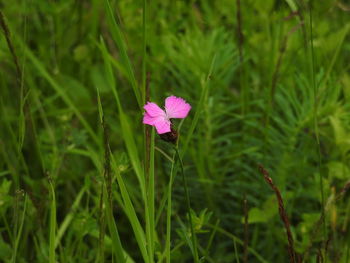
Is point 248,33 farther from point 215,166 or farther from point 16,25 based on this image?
point 16,25

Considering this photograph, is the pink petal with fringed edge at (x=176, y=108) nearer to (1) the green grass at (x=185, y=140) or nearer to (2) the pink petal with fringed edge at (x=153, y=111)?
(2) the pink petal with fringed edge at (x=153, y=111)

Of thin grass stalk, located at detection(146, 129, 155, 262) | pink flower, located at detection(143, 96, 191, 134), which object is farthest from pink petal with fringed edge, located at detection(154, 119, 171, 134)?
thin grass stalk, located at detection(146, 129, 155, 262)

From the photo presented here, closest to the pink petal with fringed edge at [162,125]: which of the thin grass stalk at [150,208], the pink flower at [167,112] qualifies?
the pink flower at [167,112]

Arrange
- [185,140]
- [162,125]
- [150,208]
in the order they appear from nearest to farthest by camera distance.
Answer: [162,125] → [150,208] → [185,140]

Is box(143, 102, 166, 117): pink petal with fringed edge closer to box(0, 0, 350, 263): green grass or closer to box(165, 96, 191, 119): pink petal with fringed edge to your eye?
box(165, 96, 191, 119): pink petal with fringed edge

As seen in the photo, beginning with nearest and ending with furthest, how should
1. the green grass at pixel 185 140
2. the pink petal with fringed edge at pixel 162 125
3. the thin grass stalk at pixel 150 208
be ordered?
the pink petal with fringed edge at pixel 162 125 < the thin grass stalk at pixel 150 208 < the green grass at pixel 185 140

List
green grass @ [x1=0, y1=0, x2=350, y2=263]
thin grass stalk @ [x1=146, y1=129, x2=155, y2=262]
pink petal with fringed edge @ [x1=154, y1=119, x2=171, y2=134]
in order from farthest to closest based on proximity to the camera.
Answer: green grass @ [x1=0, y1=0, x2=350, y2=263], thin grass stalk @ [x1=146, y1=129, x2=155, y2=262], pink petal with fringed edge @ [x1=154, y1=119, x2=171, y2=134]

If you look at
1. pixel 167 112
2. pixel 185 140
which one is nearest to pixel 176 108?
pixel 167 112

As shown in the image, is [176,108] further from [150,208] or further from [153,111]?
[150,208]

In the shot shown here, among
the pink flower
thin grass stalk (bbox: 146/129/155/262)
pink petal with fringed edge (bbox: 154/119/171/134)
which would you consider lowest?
thin grass stalk (bbox: 146/129/155/262)
